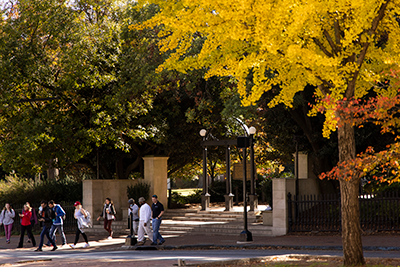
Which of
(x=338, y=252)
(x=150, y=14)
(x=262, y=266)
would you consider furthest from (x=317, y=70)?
(x=150, y=14)

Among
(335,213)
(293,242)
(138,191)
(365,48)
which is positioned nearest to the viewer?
(365,48)

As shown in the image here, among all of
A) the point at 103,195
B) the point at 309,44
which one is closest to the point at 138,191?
the point at 103,195

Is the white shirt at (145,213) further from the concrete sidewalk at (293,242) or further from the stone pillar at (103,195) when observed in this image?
the stone pillar at (103,195)

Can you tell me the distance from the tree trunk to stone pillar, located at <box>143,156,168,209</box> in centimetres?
1553

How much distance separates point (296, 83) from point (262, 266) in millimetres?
3982

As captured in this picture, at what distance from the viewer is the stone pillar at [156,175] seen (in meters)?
24.1

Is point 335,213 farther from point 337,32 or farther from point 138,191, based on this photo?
point 138,191

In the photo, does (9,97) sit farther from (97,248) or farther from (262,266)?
(262,266)

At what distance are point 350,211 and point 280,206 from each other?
26.9ft

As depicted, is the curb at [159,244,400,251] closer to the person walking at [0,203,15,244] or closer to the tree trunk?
the tree trunk

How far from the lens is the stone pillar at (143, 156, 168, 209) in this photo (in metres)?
24.1

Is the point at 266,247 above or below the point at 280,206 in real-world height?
below

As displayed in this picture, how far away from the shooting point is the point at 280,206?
57.1 ft

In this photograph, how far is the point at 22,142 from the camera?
19.1 meters
